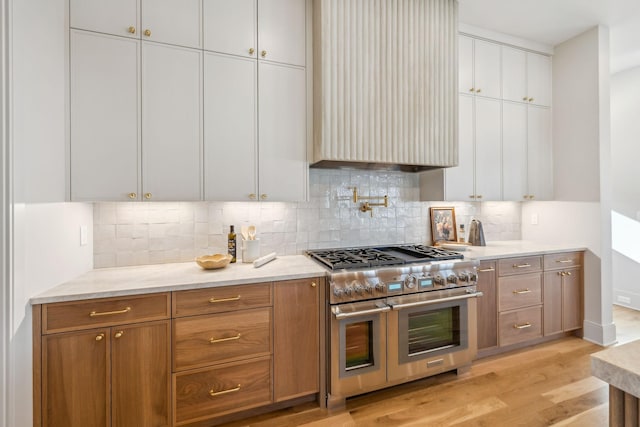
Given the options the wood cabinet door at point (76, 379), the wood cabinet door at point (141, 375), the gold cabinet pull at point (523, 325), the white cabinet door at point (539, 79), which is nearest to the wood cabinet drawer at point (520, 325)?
the gold cabinet pull at point (523, 325)

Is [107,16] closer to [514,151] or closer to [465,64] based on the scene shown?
[465,64]

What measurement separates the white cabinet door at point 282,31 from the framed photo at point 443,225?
1.98 meters

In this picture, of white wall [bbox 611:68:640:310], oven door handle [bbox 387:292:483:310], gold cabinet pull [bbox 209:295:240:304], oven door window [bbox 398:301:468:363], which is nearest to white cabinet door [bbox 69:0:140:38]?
gold cabinet pull [bbox 209:295:240:304]

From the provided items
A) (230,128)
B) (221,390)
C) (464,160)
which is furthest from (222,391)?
(464,160)

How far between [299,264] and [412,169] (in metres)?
1.49

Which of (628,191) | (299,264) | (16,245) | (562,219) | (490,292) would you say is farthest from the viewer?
(628,191)

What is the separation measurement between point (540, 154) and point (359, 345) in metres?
2.90

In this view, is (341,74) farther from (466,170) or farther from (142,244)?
(142,244)

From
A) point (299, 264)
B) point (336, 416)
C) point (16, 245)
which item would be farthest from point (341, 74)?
point (336, 416)

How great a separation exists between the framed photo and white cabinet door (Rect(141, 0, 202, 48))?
2597mm

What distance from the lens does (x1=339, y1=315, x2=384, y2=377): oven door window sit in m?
1.98

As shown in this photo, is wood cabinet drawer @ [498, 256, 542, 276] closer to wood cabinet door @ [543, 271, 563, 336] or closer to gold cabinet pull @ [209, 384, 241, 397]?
wood cabinet door @ [543, 271, 563, 336]

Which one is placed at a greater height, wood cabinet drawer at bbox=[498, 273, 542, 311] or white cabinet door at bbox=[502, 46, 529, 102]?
white cabinet door at bbox=[502, 46, 529, 102]

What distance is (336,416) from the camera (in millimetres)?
1948
